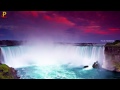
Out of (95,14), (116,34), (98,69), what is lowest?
(98,69)

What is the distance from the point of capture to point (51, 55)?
343 cm

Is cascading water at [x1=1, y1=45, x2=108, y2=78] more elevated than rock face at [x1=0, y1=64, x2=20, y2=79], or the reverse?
cascading water at [x1=1, y1=45, x2=108, y2=78]

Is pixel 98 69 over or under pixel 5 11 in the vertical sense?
under

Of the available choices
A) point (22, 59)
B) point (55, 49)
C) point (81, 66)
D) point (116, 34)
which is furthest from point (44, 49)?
point (116, 34)

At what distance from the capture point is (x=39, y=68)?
133 inches

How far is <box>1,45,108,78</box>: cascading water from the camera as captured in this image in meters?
3.36

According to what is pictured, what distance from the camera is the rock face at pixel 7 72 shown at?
10.8 feet

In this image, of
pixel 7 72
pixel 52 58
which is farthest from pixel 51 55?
pixel 7 72

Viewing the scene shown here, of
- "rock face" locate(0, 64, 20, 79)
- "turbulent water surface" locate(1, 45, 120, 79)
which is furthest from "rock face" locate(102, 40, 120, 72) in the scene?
"rock face" locate(0, 64, 20, 79)

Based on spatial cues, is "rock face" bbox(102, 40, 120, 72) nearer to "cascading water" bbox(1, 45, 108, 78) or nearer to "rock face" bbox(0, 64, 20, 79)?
"cascading water" bbox(1, 45, 108, 78)
